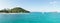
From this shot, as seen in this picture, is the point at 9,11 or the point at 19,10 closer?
the point at 9,11

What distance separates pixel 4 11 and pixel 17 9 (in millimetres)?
4282

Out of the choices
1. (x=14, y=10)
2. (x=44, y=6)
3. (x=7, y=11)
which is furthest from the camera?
(x=14, y=10)

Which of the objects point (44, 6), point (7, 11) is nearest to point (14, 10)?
point (7, 11)

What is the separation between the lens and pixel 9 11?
27.4 m

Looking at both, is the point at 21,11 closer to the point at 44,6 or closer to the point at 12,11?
the point at 12,11

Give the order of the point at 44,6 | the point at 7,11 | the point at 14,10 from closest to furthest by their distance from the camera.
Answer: the point at 44,6 → the point at 7,11 → the point at 14,10

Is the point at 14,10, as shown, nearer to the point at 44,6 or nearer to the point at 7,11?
the point at 7,11

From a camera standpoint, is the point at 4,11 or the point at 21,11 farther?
the point at 21,11

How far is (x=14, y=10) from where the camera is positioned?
2898cm

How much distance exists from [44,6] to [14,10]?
45.4 feet

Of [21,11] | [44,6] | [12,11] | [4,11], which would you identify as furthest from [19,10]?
[44,6]

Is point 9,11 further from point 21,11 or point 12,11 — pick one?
point 21,11

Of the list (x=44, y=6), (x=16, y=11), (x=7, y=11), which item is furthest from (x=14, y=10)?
(x=44, y=6)

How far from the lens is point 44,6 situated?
55.3 ft
